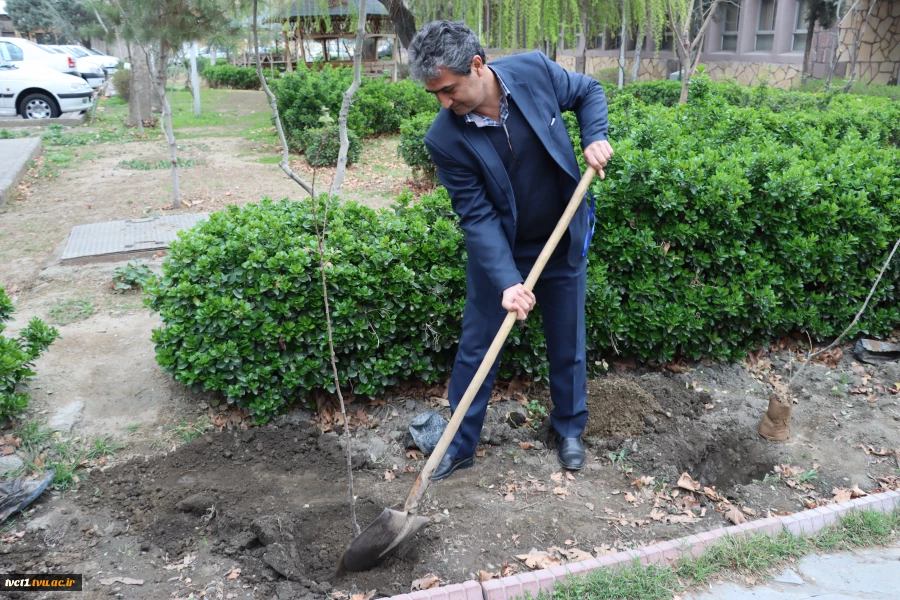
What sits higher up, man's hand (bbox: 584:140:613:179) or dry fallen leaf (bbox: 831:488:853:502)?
man's hand (bbox: 584:140:613:179)

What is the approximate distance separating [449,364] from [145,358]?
1.90 metres

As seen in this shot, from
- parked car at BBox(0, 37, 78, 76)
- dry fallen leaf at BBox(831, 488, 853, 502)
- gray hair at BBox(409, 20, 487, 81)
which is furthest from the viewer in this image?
parked car at BBox(0, 37, 78, 76)

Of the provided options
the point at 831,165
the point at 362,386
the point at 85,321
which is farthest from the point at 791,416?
the point at 85,321

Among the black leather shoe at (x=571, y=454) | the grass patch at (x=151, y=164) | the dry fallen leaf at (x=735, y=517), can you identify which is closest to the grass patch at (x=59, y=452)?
the black leather shoe at (x=571, y=454)

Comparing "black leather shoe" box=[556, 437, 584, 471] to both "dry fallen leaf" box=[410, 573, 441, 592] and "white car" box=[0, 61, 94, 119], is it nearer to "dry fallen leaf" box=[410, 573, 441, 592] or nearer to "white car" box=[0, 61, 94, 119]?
"dry fallen leaf" box=[410, 573, 441, 592]

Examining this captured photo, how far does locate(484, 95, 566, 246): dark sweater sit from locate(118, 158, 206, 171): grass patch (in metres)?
9.35

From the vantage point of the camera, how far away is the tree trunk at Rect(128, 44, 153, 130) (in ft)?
49.7

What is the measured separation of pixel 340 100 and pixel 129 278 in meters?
7.50

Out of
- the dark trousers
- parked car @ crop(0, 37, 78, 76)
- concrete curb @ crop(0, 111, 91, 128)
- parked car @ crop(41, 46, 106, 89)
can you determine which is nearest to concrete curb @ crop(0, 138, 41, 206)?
concrete curb @ crop(0, 111, 91, 128)

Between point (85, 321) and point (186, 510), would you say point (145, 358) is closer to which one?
point (85, 321)

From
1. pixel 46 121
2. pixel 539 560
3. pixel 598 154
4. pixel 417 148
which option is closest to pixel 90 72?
pixel 46 121

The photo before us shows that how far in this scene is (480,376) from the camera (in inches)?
114

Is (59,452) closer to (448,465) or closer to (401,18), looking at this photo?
(448,465)

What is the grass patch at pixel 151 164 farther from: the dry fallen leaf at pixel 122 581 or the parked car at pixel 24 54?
the dry fallen leaf at pixel 122 581
